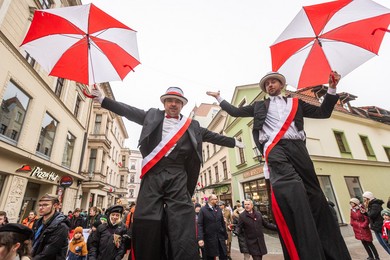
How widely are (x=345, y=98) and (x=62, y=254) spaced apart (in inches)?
806

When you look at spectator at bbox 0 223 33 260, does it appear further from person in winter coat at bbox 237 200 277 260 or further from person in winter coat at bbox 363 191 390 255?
person in winter coat at bbox 363 191 390 255

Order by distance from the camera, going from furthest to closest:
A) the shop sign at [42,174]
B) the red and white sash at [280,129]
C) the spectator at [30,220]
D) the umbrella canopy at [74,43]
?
the shop sign at [42,174], the spectator at [30,220], the umbrella canopy at [74,43], the red and white sash at [280,129]

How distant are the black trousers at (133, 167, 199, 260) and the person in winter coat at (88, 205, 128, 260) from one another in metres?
2.64

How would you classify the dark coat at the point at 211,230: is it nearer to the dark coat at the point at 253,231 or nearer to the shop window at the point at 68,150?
the dark coat at the point at 253,231

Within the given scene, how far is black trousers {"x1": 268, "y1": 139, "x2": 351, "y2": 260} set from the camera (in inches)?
58.7

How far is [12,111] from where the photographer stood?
8.85 meters

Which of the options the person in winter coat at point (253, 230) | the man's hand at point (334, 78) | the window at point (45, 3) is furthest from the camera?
the window at point (45, 3)

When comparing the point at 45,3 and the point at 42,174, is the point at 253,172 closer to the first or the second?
the point at 42,174

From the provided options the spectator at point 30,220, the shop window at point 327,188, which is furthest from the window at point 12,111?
the shop window at point 327,188

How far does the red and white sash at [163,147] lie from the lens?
1992 mm

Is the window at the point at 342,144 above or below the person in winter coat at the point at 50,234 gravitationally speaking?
above

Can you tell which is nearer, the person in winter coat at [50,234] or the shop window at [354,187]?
the person in winter coat at [50,234]

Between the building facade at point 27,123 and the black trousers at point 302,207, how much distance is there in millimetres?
9995

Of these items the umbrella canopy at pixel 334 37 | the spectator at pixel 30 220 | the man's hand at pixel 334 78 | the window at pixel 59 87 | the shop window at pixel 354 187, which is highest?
the window at pixel 59 87
